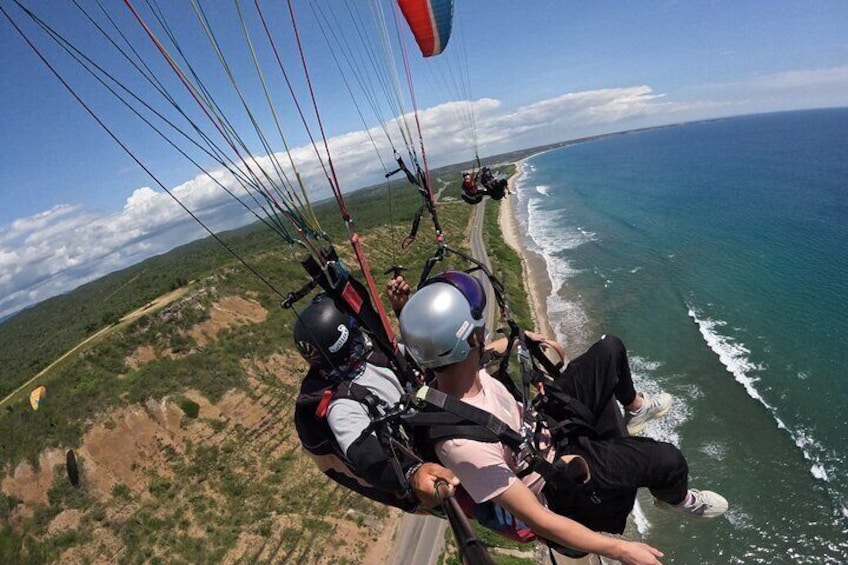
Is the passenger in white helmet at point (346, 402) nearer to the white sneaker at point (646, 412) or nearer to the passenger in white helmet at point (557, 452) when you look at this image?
the passenger in white helmet at point (557, 452)

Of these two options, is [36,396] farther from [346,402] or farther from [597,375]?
[597,375]

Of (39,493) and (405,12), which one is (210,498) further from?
(405,12)

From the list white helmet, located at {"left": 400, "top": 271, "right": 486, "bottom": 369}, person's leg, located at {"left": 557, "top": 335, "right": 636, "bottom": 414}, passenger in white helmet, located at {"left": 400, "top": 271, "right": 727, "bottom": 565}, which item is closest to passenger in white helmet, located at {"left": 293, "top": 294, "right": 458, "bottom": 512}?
passenger in white helmet, located at {"left": 400, "top": 271, "right": 727, "bottom": 565}

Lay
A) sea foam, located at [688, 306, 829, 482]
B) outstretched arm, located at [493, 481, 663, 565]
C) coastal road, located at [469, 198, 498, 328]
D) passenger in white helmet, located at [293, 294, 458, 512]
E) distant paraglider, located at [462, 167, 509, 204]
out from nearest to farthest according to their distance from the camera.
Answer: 1. outstretched arm, located at [493, 481, 663, 565]
2. passenger in white helmet, located at [293, 294, 458, 512]
3. sea foam, located at [688, 306, 829, 482]
4. distant paraglider, located at [462, 167, 509, 204]
5. coastal road, located at [469, 198, 498, 328]

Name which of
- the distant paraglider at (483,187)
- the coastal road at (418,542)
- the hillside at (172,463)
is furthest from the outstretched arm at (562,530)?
the distant paraglider at (483,187)

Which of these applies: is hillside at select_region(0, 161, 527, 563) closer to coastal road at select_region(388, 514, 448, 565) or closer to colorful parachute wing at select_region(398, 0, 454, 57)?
coastal road at select_region(388, 514, 448, 565)

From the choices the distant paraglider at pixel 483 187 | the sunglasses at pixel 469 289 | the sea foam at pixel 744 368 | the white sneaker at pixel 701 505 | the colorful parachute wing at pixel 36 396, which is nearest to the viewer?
the sunglasses at pixel 469 289

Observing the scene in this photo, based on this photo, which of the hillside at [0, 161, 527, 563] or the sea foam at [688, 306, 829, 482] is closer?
the hillside at [0, 161, 527, 563]

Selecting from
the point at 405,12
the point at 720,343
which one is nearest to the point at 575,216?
the point at 720,343
